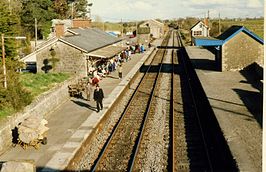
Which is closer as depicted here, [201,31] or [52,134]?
[52,134]

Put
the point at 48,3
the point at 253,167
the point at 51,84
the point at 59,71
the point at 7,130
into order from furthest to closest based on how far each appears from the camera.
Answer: the point at 48,3 → the point at 59,71 → the point at 51,84 → the point at 7,130 → the point at 253,167

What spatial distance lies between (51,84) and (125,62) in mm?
16300

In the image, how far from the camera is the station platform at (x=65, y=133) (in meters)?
11.5

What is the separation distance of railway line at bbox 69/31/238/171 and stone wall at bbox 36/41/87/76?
5.94 meters

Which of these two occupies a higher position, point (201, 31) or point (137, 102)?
point (201, 31)

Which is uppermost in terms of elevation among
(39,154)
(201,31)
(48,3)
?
(48,3)

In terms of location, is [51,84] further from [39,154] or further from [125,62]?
[125,62]

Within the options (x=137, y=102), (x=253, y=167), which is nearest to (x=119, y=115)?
(x=137, y=102)

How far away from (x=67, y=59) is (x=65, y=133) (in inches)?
534

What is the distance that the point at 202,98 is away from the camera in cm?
2102

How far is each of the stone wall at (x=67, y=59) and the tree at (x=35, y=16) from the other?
28598 millimetres

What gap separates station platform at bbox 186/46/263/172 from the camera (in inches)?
430

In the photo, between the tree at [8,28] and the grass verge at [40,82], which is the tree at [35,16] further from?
the tree at [8,28]

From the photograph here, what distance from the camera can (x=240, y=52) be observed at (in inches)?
1070
